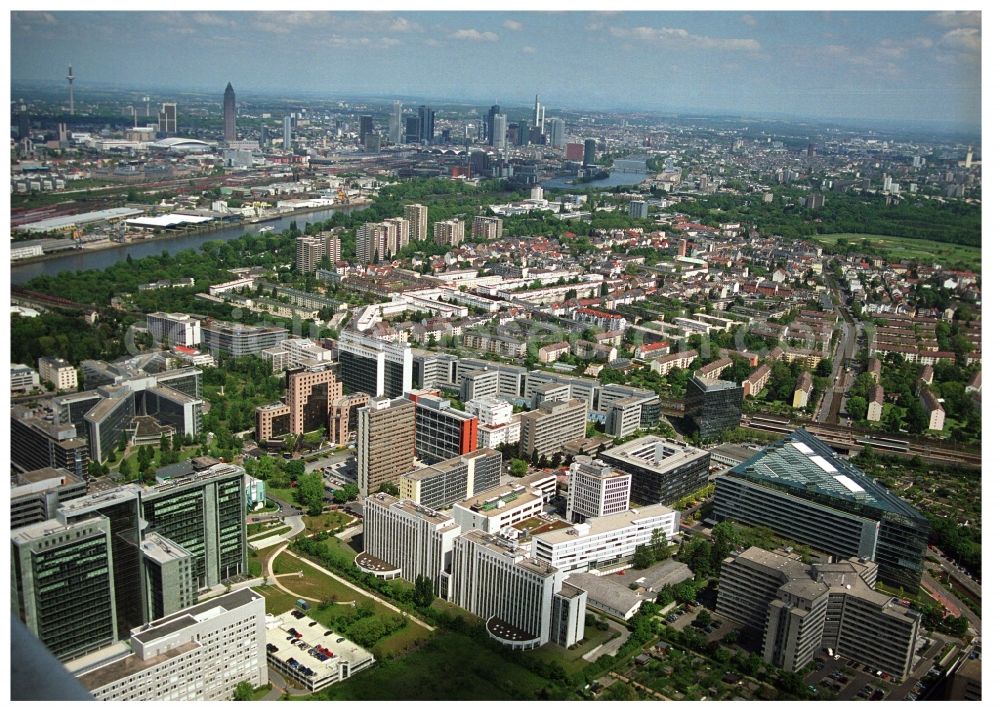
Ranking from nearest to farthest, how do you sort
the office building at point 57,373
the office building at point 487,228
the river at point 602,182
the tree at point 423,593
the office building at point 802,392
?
the tree at point 423,593 → the office building at point 57,373 → the office building at point 802,392 → the office building at point 487,228 → the river at point 602,182

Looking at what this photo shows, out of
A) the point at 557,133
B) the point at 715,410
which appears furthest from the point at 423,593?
the point at 557,133

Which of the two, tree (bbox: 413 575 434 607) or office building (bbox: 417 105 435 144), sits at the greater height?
office building (bbox: 417 105 435 144)

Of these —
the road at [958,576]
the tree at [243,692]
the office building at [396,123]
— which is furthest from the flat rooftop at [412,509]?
the office building at [396,123]

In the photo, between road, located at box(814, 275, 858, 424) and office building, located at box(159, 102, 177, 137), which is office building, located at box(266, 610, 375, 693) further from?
office building, located at box(159, 102, 177, 137)

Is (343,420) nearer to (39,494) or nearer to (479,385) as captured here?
(479,385)

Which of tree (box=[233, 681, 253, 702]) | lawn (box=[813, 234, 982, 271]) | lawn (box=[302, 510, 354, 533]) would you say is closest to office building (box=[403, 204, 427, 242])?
lawn (box=[813, 234, 982, 271])

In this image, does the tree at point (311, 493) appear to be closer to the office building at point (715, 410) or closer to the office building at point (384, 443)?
the office building at point (384, 443)
